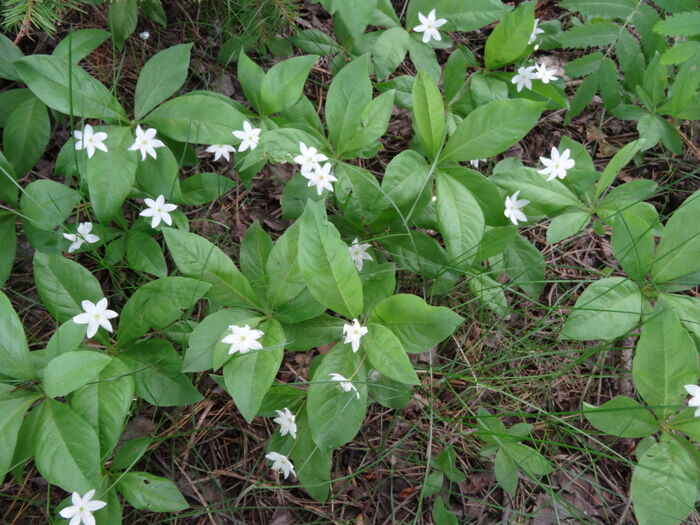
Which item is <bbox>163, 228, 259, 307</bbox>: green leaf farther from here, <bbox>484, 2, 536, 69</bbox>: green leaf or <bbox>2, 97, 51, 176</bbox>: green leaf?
<bbox>484, 2, 536, 69</bbox>: green leaf

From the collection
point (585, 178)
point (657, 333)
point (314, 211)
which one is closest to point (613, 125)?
point (585, 178)

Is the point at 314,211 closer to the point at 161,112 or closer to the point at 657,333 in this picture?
the point at 161,112

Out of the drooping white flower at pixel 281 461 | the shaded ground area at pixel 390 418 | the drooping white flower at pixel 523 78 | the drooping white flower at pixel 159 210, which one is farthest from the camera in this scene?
the drooping white flower at pixel 523 78

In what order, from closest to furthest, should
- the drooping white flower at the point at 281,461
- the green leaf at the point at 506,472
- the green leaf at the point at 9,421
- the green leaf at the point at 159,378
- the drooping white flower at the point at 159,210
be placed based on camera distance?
the green leaf at the point at 9,421, the green leaf at the point at 159,378, the drooping white flower at the point at 281,461, the drooping white flower at the point at 159,210, the green leaf at the point at 506,472

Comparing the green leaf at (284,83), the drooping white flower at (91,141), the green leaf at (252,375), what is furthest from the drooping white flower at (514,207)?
the drooping white flower at (91,141)

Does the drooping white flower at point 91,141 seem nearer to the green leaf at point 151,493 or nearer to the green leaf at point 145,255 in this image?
the green leaf at point 145,255

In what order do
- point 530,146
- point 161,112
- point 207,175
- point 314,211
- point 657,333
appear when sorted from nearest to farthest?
point 314,211
point 657,333
point 161,112
point 207,175
point 530,146
